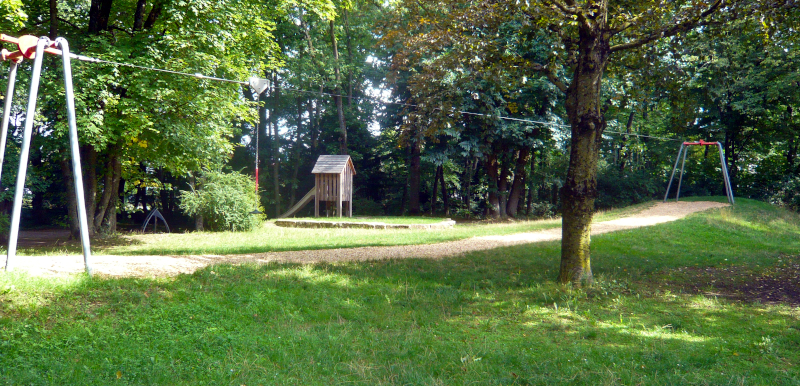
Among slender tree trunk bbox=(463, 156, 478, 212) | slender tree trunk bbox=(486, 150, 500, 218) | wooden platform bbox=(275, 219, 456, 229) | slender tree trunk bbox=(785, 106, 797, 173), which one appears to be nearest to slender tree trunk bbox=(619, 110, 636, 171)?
slender tree trunk bbox=(785, 106, 797, 173)

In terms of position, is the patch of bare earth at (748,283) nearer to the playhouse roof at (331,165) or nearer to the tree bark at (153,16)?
the tree bark at (153,16)

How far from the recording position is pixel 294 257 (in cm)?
1002

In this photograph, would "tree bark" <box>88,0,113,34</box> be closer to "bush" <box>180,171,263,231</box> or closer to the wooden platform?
"bush" <box>180,171,263,231</box>

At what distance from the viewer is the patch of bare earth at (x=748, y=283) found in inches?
306

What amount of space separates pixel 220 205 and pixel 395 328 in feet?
42.8

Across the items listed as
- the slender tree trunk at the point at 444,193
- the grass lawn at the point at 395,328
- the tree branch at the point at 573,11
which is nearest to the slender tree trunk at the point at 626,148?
the slender tree trunk at the point at 444,193

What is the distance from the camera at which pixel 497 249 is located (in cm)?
1142

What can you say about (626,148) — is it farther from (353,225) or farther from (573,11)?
(573,11)

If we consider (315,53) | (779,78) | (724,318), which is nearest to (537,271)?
(724,318)

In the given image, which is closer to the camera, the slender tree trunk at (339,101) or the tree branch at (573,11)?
the tree branch at (573,11)

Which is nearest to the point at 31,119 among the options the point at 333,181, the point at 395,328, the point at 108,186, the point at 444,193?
the point at 395,328

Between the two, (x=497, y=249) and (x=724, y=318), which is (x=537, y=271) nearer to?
(x=497, y=249)

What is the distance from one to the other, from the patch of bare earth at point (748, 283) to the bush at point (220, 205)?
13.5 meters

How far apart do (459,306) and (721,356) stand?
3059 mm
